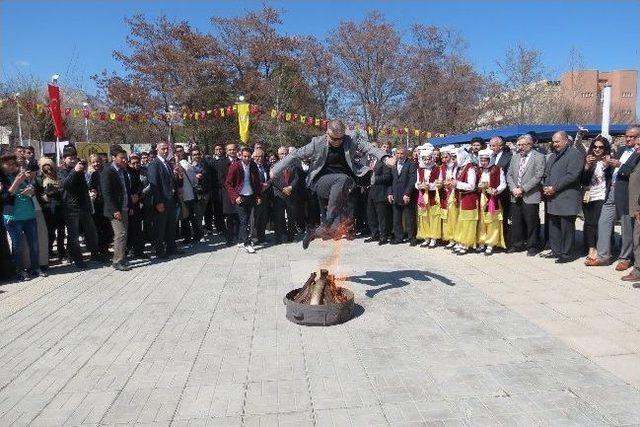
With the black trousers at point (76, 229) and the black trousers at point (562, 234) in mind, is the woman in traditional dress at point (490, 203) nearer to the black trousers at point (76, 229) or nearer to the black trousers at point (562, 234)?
the black trousers at point (562, 234)

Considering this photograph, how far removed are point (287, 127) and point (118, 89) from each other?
33.0ft

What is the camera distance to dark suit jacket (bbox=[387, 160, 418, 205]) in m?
9.12

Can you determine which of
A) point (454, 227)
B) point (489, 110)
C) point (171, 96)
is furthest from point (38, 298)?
point (489, 110)

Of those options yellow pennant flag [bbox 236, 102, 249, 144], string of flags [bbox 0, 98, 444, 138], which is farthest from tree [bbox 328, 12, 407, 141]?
yellow pennant flag [bbox 236, 102, 249, 144]

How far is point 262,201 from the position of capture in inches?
387

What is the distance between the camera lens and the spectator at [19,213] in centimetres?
717

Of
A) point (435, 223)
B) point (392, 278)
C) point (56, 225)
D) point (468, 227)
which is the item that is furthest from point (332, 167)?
point (56, 225)

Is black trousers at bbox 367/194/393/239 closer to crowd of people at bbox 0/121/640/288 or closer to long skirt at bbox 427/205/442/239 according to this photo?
crowd of people at bbox 0/121/640/288

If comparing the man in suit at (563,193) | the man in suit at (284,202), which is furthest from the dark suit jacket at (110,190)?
the man in suit at (563,193)

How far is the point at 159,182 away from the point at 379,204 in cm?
434

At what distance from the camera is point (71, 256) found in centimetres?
843

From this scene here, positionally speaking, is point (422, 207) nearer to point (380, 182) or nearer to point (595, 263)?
point (380, 182)

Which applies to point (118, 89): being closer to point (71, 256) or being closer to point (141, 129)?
point (141, 129)

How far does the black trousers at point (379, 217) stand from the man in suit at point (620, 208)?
373 cm
